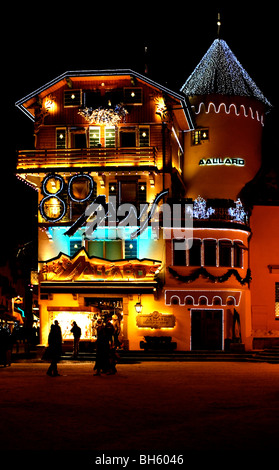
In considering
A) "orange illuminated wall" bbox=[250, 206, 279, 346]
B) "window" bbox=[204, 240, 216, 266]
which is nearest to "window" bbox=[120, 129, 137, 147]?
"window" bbox=[204, 240, 216, 266]

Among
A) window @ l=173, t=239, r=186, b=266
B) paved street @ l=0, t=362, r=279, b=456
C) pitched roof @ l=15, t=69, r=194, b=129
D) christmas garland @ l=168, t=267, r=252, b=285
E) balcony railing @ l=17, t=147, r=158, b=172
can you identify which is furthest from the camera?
pitched roof @ l=15, t=69, r=194, b=129

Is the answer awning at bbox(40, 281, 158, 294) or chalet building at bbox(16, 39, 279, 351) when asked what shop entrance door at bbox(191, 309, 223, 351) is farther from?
awning at bbox(40, 281, 158, 294)

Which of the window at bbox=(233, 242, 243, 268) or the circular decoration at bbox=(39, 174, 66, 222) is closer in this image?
the circular decoration at bbox=(39, 174, 66, 222)

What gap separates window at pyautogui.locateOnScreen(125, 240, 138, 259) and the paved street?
1620cm

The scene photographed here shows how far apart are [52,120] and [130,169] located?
5950mm

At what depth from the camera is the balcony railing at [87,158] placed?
4197cm

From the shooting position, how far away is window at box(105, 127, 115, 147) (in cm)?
4356

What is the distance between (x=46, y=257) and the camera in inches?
1697

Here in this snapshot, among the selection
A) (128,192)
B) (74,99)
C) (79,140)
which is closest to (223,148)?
(128,192)

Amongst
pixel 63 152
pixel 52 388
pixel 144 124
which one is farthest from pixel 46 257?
pixel 52 388

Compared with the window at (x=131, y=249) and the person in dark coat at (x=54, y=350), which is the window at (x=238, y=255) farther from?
the person in dark coat at (x=54, y=350)

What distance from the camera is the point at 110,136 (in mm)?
43688

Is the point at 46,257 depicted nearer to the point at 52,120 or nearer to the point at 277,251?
the point at 52,120

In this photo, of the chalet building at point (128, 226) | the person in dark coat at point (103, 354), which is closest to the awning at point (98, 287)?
the chalet building at point (128, 226)
